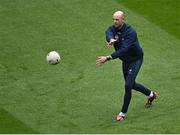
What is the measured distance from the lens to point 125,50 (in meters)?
15.7

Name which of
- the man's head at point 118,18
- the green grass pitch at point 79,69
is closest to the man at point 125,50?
the man's head at point 118,18

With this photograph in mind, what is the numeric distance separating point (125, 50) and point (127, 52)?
27 centimetres

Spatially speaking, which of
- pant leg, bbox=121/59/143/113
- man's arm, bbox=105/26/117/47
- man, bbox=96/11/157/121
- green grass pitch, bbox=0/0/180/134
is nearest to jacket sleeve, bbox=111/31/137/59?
man, bbox=96/11/157/121

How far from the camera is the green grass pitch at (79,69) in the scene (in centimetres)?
1616

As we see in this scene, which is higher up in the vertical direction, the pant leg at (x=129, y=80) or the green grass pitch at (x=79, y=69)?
the pant leg at (x=129, y=80)

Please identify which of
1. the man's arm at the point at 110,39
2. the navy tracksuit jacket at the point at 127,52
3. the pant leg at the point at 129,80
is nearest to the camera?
the man's arm at the point at 110,39

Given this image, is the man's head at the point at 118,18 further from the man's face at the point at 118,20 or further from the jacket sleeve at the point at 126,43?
the jacket sleeve at the point at 126,43

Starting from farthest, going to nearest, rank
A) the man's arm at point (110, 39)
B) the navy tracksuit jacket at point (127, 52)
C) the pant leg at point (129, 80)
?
the pant leg at point (129, 80) < the navy tracksuit jacket at point (127, 52) < the man's arm at point (110, 39)

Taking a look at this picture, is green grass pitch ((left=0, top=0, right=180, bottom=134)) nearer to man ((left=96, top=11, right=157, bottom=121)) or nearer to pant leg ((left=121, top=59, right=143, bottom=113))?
pant leg ((left=121, top=59, right=143, bottom=113))

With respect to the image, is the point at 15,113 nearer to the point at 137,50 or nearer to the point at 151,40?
the point at 137,50

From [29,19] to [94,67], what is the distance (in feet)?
11.0

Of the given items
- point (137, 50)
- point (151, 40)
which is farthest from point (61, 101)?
point (151, 40)

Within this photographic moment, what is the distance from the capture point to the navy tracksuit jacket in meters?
15.8

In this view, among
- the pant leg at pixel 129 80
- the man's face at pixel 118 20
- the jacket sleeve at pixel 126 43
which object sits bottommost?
the pant leg at pixel 129 80
